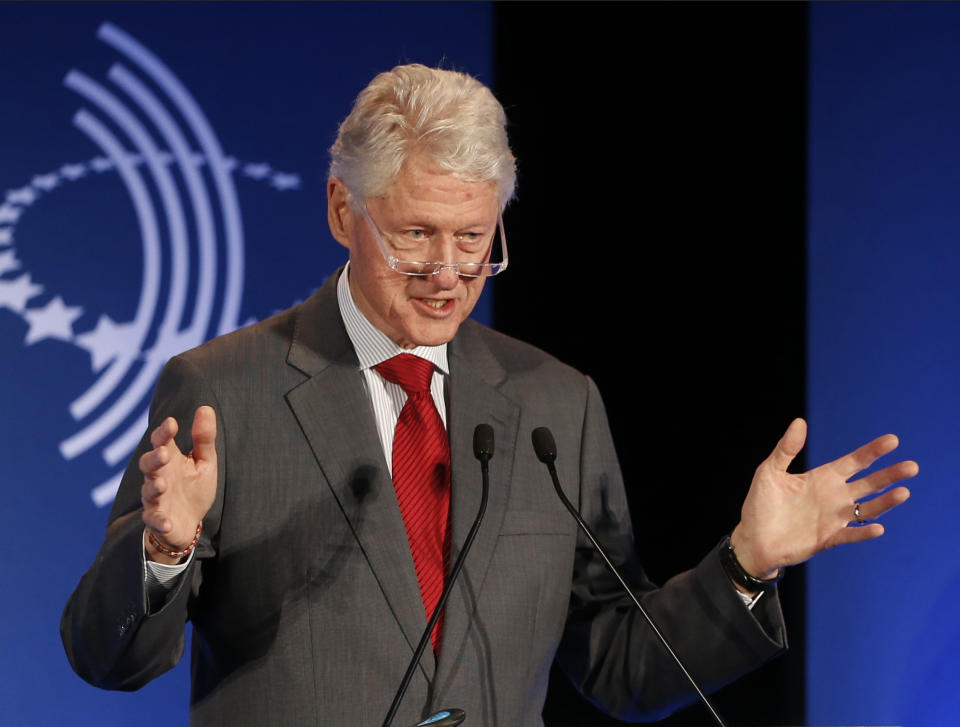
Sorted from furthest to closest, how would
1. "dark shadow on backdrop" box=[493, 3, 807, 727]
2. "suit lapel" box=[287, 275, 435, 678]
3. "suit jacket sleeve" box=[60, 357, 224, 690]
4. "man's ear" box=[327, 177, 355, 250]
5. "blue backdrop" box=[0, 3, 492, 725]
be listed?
"dark shadow on backdrop" box=[493, 3, 807, 727] → "blue backdrop" box=[0, 3, 492, 725] → "man's ear" box=[327, 177, 355, 250] → "suit lapel" box=[287, 275, 435, 678] → "suit jacket sleeve" box=[60, 357, 224, 690]

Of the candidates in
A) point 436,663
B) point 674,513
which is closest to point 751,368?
point 674,513

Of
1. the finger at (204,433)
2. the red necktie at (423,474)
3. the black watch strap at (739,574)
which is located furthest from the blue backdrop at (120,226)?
the black watch strap at (739,574)

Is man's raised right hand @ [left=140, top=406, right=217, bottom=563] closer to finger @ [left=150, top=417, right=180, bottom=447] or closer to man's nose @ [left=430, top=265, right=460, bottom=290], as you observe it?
finger @ [left=150, top=417, right=180, bottom=447]

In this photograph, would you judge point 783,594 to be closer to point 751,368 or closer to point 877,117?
point 751,368

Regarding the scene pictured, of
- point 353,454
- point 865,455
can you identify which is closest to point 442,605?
point 353,454

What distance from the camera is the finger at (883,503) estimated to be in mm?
1636

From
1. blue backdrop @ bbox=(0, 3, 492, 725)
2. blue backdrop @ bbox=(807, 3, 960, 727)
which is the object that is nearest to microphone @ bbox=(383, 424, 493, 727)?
blue backdrop @ bbox=(0, 3, 492, 725)

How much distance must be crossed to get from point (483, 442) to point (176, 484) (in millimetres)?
438

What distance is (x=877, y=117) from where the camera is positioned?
3.07 m

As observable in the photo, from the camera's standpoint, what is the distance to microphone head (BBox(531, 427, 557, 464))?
1676 mm

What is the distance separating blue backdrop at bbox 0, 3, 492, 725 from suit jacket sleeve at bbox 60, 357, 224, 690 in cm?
121

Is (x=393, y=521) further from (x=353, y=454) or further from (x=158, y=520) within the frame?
(x=158, y=520)

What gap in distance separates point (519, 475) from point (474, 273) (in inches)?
14.4

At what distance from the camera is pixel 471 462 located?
1890 mm
